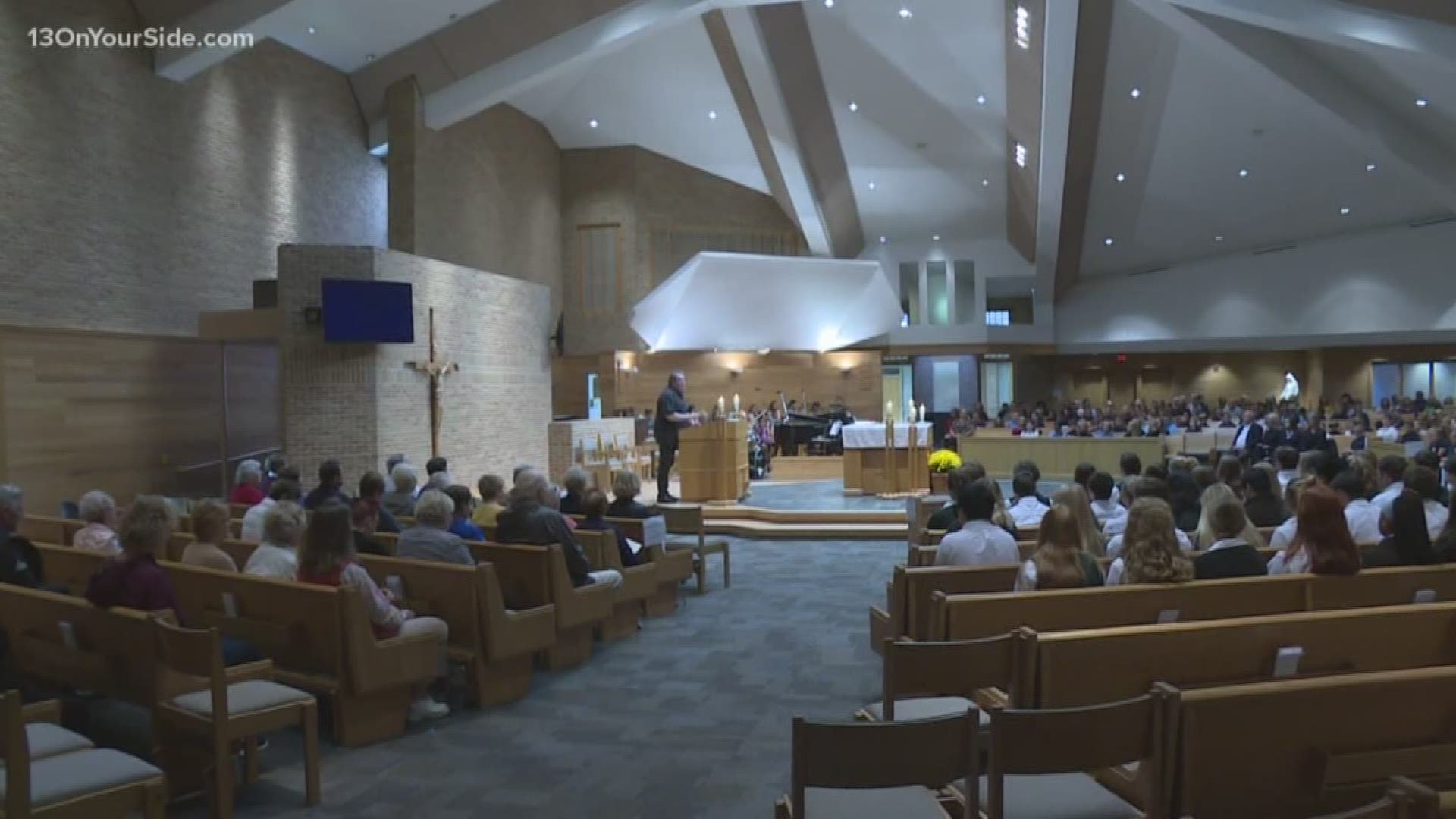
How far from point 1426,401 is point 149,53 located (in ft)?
63.4

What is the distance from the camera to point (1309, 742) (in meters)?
2.24

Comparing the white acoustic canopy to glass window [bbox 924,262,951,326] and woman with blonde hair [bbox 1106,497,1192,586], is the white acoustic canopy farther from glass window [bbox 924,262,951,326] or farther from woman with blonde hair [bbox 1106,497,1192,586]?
woman with blonde hair [bbox 1106,497,1192,586]

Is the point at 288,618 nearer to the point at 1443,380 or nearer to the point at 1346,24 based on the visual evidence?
the point at 1346,24

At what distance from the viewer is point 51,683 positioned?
415cm

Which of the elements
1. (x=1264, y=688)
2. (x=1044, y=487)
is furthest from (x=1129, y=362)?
(x=1264, y=688)

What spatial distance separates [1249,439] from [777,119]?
25.9 ft

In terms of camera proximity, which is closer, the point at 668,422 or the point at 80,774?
the point at 80,774

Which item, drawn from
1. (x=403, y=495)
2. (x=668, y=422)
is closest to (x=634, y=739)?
(x=403, y=495)

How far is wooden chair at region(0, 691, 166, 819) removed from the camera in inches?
93.0

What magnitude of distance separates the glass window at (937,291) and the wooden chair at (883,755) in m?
19.6

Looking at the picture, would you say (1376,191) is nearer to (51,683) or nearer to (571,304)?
(571,304)

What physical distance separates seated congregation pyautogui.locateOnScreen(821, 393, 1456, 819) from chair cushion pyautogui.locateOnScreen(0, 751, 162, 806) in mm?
1849

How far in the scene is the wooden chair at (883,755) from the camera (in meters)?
2.05

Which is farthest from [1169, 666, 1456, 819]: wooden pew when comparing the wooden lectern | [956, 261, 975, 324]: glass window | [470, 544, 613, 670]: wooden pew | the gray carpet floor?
[956, 261, 975, 324]: glass window
